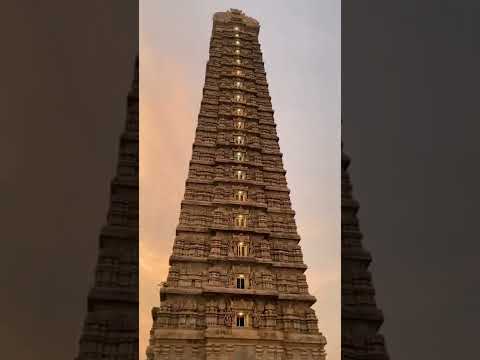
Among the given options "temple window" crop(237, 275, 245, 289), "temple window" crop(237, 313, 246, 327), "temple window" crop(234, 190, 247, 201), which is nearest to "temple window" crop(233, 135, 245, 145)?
"temple window" crop(234, 190, 247, 201)

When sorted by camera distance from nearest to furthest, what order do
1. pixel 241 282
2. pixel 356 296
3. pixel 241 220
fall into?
pixel 241 282, pixel 241 220, pixel 356 296

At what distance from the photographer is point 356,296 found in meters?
12.2

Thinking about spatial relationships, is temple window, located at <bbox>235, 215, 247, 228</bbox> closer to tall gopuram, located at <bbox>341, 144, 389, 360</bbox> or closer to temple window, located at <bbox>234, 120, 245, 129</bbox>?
tall gopuram, located at <bbox>341, 144, 389, 360</bbox>

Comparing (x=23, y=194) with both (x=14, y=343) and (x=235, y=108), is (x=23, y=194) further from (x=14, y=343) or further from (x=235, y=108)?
(x=235, y=108)

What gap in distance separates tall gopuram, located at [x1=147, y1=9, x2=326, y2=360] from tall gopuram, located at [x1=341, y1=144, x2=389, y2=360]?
3.23ft

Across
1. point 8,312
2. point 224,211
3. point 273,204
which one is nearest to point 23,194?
point 8,312

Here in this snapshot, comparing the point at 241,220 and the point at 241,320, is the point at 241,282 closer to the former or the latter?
the point at 241,320

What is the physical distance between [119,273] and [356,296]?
13.4ft

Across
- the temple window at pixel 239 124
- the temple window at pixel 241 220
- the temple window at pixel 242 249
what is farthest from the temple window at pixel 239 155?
the temple window at pixel 242 249

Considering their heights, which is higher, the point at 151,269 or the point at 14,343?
the point at 151,269

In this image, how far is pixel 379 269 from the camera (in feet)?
40.3

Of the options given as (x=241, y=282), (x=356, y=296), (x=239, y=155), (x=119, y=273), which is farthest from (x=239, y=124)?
(x=356, y=296)

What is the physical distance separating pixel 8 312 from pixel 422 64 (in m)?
8.24

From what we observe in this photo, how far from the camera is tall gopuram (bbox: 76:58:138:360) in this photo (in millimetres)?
11031
